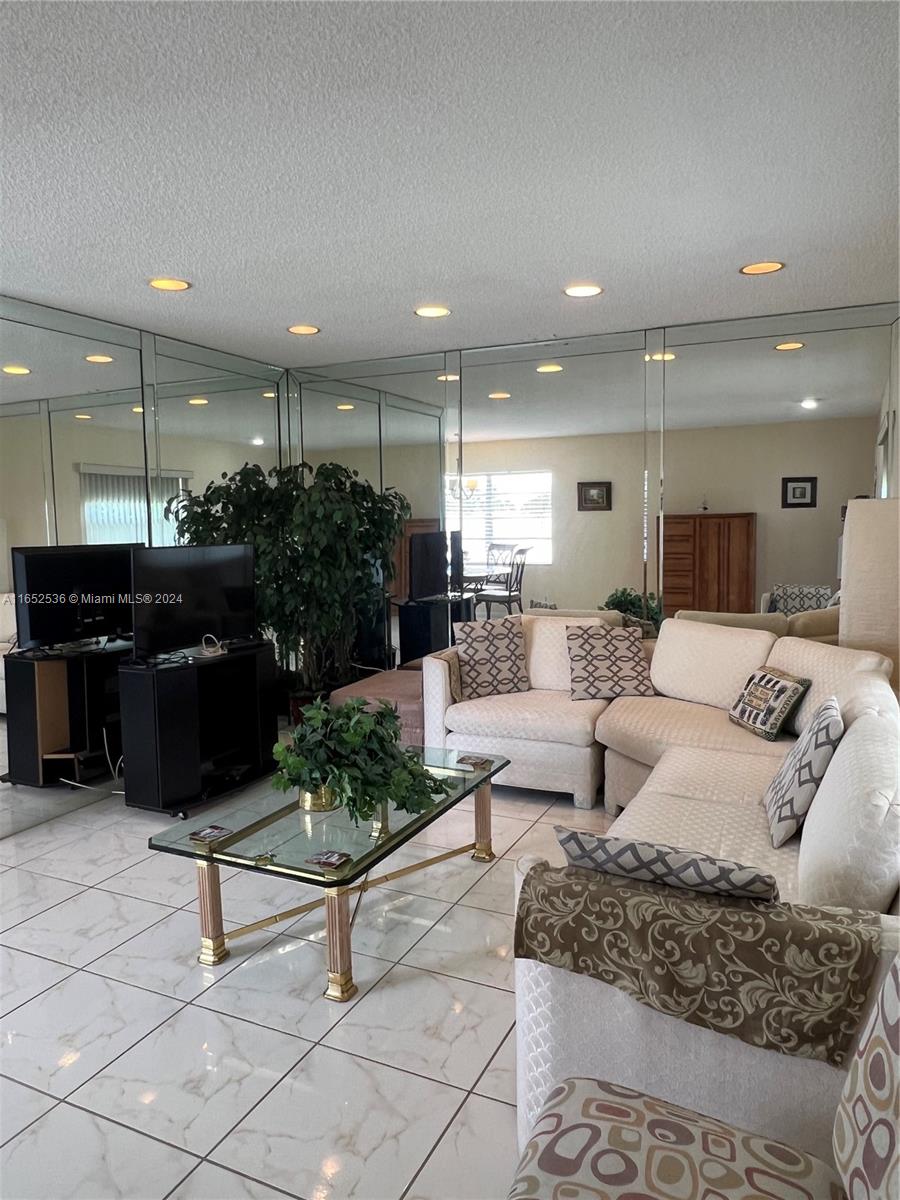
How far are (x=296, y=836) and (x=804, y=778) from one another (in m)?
1.66

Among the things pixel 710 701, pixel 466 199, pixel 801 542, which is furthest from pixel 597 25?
pixel 801 542

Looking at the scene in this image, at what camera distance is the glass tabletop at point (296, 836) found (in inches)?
99.1

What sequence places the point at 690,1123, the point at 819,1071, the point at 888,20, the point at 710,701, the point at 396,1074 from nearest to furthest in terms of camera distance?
the point at 690,1123 < the point at 819,1071 < the point at 888,20 < the point at 396,1074 < the point at 710,701

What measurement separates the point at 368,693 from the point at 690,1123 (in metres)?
3.69

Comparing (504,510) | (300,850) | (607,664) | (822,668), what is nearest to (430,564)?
(504,510)

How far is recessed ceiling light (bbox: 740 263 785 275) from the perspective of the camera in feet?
11.4

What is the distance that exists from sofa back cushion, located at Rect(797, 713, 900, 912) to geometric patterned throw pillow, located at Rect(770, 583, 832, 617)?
273 centimetres

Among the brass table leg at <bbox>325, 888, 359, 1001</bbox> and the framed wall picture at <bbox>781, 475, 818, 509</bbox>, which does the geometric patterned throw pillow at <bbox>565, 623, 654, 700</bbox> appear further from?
the brass table leg at <bbox>325, 888, 359, 1001</bbox>

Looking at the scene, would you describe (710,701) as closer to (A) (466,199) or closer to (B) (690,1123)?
(A) (466,199)

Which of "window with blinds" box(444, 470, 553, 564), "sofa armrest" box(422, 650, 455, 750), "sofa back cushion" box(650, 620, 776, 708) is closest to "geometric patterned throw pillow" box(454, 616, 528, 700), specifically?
"sofa armrest" box(422, 650, 455, 750)

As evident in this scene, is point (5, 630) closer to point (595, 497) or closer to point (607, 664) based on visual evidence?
point (607, 664)

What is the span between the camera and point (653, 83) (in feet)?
6.45

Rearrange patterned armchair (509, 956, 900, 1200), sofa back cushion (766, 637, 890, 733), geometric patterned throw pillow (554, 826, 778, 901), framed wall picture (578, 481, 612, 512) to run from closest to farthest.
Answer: patterned armchair (509, 956, 900, 1200) → geometric patterned throw pillow (554, 826, 778, 901) → sofa back cushion (766, 637, 890, 733) → framed wall picture (578, 481, 612, 512)

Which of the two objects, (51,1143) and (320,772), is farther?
(320,772)
